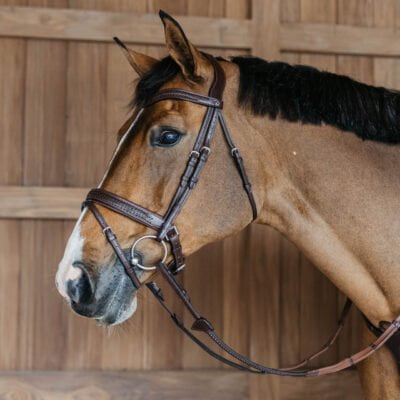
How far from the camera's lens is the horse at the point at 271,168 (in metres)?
1.33

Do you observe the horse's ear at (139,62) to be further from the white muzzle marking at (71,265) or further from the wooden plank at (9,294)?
the wooden plank at (9,294)

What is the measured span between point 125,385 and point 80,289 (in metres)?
0.94

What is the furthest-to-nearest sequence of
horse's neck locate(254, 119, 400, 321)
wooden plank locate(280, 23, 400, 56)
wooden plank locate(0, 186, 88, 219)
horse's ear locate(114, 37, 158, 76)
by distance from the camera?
wooden plank locate(280, 23, 400, 56) < wooden plank locate(0, 186, 88, 219) < horse's ear locate(114, 37, 158, 76) < horse's neck locate(254, 119, 400, 321)

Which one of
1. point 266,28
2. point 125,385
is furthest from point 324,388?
point 266,28

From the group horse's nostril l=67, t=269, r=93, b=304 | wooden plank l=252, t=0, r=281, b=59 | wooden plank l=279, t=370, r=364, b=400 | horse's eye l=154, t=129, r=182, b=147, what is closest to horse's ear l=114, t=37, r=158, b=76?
horse's eye l=154, t=129, r=182, b=147

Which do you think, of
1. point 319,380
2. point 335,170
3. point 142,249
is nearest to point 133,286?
point 142,249

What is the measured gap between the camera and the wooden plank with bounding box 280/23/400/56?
7.09ft

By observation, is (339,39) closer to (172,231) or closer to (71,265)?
(172,231)

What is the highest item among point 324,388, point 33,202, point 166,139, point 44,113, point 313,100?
point 44,113

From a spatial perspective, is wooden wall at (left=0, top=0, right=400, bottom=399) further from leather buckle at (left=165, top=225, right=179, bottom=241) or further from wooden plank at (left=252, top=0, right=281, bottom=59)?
leather buckle at (left=165, top=225, right=179, bottom=241)

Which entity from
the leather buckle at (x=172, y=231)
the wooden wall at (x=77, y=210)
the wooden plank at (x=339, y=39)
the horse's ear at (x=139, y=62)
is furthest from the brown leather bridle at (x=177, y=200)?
the wooden plank at (x=339, y=39)

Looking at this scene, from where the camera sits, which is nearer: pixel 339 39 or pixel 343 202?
pixel 343 202

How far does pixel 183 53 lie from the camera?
1.34 meters

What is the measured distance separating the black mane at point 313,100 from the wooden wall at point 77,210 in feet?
2.22
